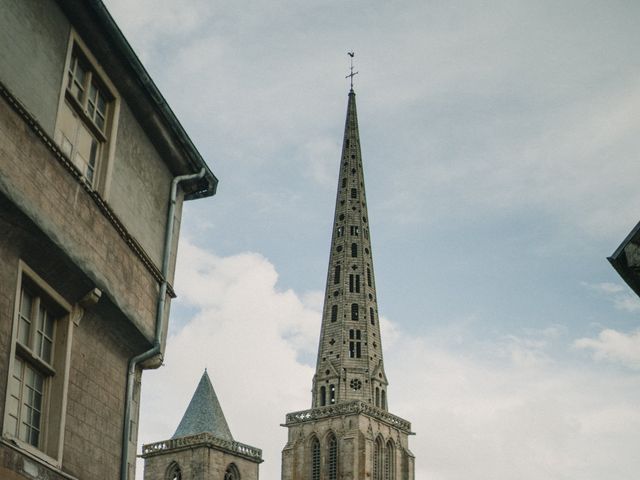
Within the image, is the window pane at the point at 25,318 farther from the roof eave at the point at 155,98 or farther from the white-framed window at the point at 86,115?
the roof eave at the point at 155,98

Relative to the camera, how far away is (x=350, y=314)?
10200 cm

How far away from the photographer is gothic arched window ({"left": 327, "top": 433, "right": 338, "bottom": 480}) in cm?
9200

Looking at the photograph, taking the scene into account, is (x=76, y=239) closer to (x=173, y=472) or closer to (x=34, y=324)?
(x=34, y=324)

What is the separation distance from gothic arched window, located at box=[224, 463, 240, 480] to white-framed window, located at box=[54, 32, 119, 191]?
7472 cm

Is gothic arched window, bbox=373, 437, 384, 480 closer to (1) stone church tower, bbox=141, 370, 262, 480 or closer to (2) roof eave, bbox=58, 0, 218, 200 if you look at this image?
(1) stone church tower, bbox=141, 370, 262, 480

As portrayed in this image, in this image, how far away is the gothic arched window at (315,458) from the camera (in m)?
92.9

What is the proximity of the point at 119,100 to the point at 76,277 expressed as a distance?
3291mm

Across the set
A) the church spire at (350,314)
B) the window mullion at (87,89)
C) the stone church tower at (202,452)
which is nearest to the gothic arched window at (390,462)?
the church spire at (350,314)

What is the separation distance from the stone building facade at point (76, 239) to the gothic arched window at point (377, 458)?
7756cm

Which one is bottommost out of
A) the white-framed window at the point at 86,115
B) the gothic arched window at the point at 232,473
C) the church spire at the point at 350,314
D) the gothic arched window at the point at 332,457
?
the white-framed window at the point at 86,115

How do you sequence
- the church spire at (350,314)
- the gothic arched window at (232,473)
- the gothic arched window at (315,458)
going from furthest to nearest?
the church spire at (350,314) < the gothic arched window at (315,458) < the gothic arched window at (232,473)

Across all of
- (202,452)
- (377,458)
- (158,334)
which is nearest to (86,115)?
(158,334)

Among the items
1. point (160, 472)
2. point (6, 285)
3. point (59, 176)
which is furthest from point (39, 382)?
point (160, 472)

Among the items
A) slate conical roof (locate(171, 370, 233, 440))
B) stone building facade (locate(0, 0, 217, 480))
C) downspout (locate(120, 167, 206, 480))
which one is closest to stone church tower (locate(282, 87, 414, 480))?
slate conical roof (locate(171, 370, 233, 440))
